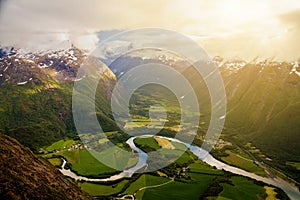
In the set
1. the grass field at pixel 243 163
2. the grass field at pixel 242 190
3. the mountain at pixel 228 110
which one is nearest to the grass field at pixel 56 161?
the mountain at pixel 228 110

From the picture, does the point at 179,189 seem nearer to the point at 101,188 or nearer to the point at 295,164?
the point at 101,188

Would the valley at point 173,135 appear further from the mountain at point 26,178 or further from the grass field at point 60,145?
the mountain at point 26,178

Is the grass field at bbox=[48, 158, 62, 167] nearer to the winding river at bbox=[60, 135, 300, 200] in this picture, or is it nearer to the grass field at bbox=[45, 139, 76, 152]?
the winding river at bbox=[60, 135, 300, 200]

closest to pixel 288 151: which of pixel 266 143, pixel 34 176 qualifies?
pixel 266 143

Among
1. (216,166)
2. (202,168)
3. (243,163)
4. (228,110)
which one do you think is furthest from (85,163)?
(228,110)

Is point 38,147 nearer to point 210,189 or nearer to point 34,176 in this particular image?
point 210,189
